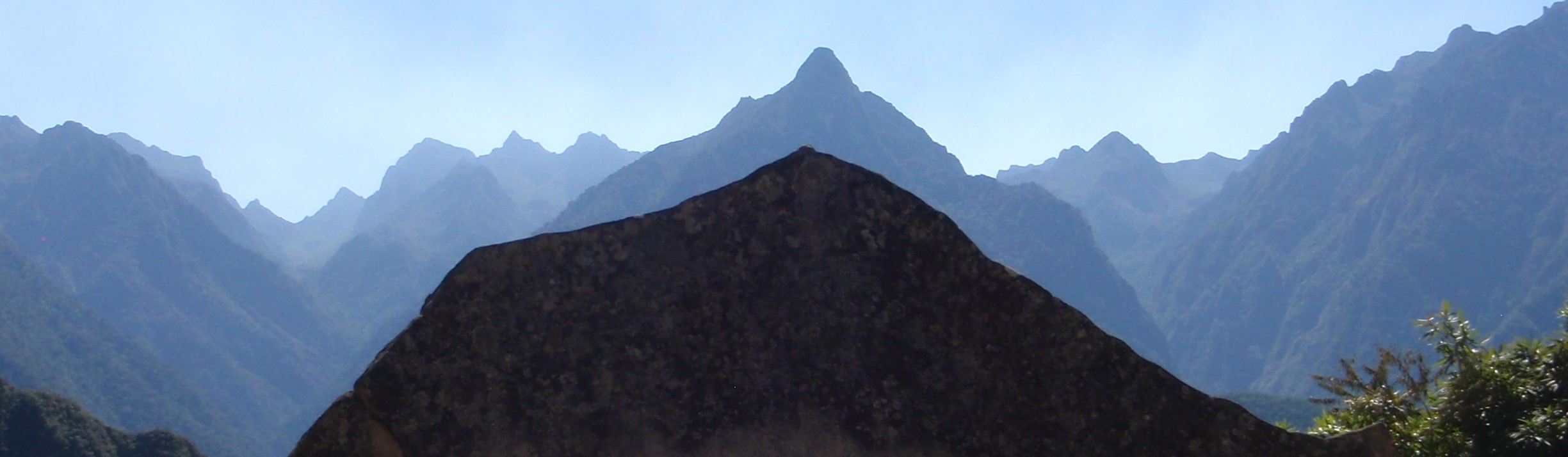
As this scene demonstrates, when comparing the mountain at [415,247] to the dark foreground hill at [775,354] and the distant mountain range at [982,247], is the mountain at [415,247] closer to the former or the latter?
the distant mountain range at [982,247]

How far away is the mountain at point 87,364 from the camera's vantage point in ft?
264

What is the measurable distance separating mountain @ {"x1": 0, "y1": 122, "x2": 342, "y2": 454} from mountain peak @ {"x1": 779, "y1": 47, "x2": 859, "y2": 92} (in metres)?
71.1

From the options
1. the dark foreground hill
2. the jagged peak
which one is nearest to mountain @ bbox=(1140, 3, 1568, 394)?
the dark foreground hill

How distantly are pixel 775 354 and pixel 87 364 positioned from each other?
9944 cm

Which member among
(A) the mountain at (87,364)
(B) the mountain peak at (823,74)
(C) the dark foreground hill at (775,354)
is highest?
(B) the mountain peak at (823,74)

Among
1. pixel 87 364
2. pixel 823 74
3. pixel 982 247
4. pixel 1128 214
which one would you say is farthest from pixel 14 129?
pixel 1128 214

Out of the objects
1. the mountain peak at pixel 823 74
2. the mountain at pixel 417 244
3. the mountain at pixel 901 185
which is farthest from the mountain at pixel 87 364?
the mountain peak at pixel 823 74

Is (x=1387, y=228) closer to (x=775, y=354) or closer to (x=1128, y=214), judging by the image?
(x=1128, y=214)

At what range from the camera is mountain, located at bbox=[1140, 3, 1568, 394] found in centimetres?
10644

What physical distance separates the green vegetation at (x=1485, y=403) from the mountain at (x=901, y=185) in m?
106

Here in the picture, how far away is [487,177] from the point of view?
184375 mm

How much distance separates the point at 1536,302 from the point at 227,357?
5114 inches

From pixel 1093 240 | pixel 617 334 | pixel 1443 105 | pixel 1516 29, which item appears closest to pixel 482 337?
pixel 617 334

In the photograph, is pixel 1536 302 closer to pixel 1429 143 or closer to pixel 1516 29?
pixel 1429 143
